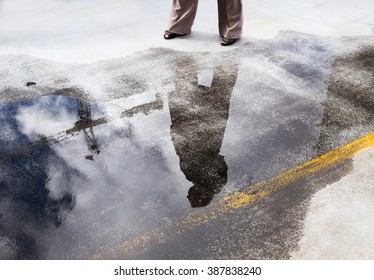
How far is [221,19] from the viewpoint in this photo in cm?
570

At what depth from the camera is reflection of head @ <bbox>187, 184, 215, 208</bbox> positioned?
2.99 metres

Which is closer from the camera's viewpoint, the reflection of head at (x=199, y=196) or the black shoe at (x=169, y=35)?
the reflection of head at (x=199, y=196)

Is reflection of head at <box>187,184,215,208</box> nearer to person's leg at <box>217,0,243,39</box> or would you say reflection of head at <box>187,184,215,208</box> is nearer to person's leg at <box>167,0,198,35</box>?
person's leg at <box>217,0,243,39</box>

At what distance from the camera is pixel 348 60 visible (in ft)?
16.9

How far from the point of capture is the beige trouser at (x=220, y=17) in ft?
18.2

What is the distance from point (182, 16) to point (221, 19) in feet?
1.92

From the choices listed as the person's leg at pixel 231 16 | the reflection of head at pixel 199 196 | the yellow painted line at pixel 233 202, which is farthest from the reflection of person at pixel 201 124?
the person's leg at pixel 231 16

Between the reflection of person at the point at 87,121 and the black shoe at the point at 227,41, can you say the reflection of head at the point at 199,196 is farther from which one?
the black shoe at the point at 227,41

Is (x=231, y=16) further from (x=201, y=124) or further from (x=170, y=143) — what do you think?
(x=170, y=143)

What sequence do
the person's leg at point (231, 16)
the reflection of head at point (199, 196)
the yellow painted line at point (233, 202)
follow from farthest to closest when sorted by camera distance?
the person's leg at point (231, 16) → the reflection of head at point (199, 196) → the yellow painted line at point (233, 202)

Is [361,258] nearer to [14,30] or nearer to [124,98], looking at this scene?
[124,98]

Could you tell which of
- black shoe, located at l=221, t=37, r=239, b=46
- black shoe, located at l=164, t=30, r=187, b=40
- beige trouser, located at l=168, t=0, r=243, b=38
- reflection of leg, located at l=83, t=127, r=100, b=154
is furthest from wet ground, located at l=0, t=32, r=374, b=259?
black shoe, located at l=164, t=30, r=187, b=40

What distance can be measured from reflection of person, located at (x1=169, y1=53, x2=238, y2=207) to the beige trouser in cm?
72
